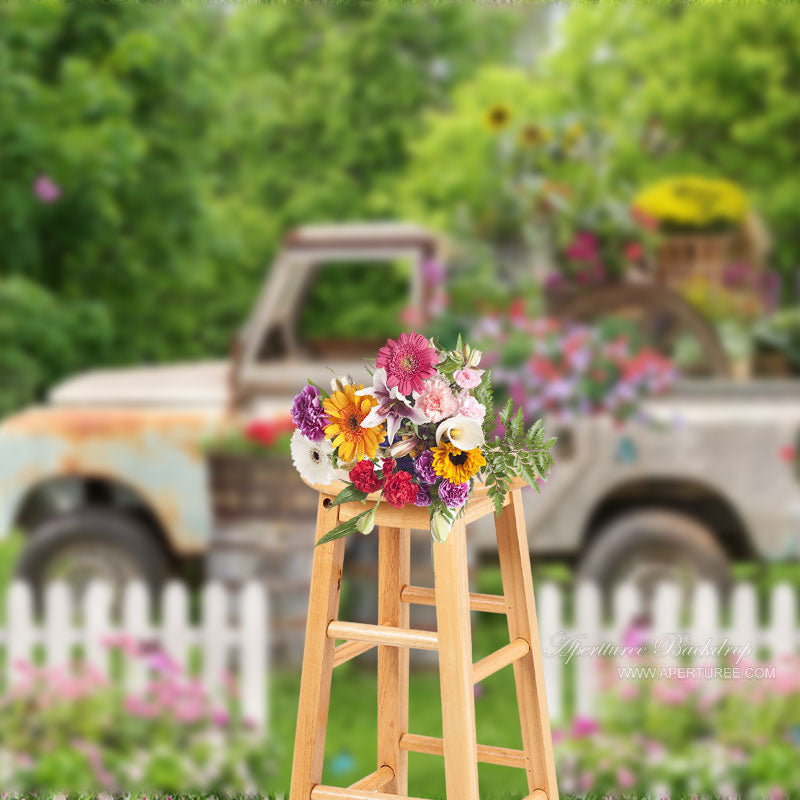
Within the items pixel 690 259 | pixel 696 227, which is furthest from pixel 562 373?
pixel 696 227

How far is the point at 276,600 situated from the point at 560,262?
1.61 meters

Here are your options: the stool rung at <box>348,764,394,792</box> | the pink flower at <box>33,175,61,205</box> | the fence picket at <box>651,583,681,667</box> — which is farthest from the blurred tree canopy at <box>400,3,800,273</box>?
the stool rung at <box>348,764,394,792</box>

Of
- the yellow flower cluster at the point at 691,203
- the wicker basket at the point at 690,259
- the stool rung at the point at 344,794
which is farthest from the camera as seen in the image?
the yellow flower cluster at the point at 691,203

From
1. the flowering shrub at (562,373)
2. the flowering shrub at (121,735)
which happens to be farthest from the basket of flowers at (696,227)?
the flowering shrub at (121,735)

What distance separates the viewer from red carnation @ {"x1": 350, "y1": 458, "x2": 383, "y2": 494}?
4.89 ft

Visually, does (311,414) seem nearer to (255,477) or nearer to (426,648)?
(426,648)

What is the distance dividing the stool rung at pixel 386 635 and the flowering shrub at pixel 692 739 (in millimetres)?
1574

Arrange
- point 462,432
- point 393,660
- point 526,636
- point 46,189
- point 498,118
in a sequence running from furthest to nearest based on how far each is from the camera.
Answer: point 46,189 → point 498,118 → point 393,660 → point 526,636 → point 462,432

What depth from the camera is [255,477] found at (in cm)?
378

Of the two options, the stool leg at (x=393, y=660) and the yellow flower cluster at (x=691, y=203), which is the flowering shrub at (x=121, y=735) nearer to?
the stool leg at (x=393, y=660)

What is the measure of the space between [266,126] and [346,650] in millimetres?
3703

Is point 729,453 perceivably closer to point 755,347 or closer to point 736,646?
point 755,347

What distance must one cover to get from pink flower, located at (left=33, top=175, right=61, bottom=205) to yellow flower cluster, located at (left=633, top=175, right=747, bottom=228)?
2.53 metres

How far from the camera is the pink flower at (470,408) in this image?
4.80 feet
